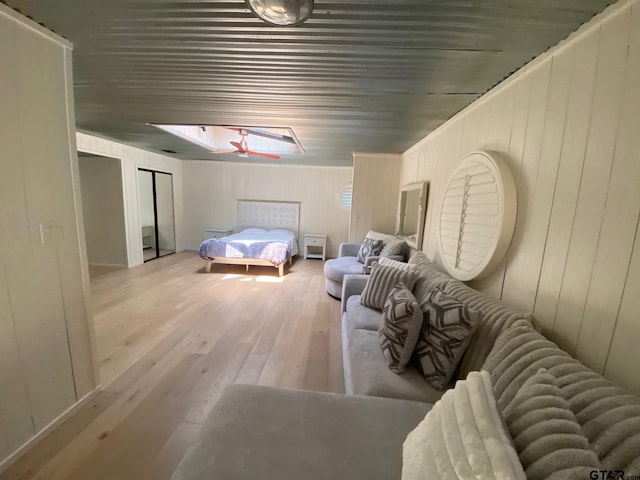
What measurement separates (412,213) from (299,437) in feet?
10.7

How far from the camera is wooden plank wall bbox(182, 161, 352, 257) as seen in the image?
6.04m

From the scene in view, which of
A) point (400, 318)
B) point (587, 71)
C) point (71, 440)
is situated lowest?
point (71, 440)

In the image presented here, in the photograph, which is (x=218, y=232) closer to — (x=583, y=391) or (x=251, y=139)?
(x=251, y=139)

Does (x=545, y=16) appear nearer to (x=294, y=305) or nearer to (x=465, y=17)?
(x=465, y=17)

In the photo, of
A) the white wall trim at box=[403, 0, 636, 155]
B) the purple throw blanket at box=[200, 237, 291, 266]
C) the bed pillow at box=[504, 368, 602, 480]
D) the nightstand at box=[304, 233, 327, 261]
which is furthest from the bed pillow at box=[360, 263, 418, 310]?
the nightstand at box=[304, 233, 327, 261]

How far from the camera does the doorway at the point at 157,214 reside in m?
5.47

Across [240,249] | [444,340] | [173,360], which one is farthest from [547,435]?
[240,249]

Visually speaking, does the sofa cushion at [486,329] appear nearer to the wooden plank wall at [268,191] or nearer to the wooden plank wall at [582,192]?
the wooden plank wall at [582,192]

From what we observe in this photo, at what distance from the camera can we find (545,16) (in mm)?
1076

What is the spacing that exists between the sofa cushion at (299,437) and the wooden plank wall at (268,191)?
5112 mm

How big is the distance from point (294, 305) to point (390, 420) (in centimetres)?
239

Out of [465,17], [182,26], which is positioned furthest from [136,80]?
[465,17]

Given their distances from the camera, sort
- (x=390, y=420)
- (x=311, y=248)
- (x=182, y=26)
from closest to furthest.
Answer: (x=390, y=420), (x=182, y=26), (x=311, y=248)

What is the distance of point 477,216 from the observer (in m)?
1.77
